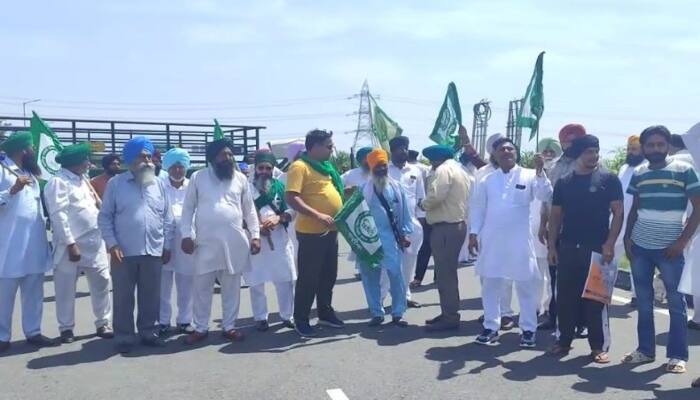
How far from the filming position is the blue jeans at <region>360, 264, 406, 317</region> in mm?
7973

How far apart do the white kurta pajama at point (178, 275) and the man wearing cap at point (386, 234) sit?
1.85 meters

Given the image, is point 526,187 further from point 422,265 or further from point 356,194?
point 422,265

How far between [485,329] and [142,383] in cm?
314

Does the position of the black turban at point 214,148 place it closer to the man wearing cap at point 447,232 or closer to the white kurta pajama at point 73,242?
the white kurta pajama at point 73,242

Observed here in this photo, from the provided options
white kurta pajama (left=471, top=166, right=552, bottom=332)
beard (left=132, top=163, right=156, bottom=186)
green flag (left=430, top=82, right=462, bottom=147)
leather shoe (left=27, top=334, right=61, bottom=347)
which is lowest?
leather shoe (left=27, top=334, right=61, bottom=347)

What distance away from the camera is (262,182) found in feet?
26.6

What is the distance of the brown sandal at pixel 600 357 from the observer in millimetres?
6340

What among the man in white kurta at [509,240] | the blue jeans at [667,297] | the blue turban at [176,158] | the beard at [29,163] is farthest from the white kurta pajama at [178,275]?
the blue jeans at [667,297]

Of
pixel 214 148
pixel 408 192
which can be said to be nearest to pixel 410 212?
pixel 408 192

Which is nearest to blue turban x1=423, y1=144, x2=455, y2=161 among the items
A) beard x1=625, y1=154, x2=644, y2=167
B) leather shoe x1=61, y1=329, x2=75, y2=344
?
beard x1=625, y1=154, x2=644, y2=167

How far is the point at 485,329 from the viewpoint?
7.12m

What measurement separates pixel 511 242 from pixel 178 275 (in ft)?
11.4

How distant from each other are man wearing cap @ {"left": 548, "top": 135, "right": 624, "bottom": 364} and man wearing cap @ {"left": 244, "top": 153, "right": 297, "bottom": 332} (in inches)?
110

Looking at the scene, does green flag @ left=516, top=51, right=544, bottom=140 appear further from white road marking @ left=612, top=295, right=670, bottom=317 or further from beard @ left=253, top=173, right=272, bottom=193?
beard @ left=253, top=173, right=272, bottom=193
